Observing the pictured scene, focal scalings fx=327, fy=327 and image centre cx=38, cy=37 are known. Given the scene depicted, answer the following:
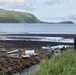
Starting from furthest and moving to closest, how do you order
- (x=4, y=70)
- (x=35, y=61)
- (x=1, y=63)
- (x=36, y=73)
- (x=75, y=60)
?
(x=35, y=61) < (x=1, y=63) < (x=4, y=70) < (x=75, y=60) < (x=36, y=73)

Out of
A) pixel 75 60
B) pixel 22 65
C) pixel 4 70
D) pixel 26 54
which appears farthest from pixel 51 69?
pixel 26 54

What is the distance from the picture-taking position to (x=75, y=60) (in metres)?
18.9

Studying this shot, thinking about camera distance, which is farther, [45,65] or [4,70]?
[4,70]

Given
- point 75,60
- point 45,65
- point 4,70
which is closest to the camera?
point 45,65

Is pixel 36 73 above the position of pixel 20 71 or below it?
above

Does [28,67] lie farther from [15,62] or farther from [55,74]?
[55,74]

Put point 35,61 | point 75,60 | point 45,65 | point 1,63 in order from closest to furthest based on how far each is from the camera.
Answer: point 45,65, point 75,60, point 1,63, point 35,61

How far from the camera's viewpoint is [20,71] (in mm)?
25797

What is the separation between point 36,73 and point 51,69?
94cm

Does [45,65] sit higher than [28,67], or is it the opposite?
[45,65]

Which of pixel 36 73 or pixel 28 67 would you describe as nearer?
pixel 36 73

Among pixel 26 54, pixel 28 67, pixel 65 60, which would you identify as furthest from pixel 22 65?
pixel 65 60

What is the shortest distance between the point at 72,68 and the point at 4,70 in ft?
29.5

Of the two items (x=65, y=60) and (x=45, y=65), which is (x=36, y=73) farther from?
(x=65, y=60)
